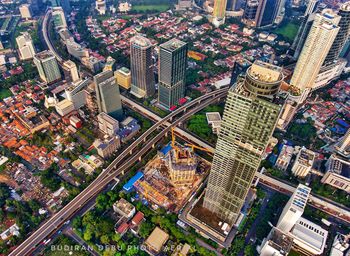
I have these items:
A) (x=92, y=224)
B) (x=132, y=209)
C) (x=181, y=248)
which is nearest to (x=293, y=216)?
(x=181, y=248)

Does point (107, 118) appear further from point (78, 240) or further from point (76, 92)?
point (78, 240)

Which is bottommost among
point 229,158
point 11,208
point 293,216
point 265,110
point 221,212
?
point 11,208

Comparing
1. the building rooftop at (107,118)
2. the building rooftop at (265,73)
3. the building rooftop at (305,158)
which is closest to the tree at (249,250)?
the building rooftop at (305,158)

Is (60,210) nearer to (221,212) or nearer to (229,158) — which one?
(221,212)

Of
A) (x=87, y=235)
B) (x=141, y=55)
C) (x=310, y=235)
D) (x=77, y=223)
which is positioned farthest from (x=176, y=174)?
(x=141, y=55)

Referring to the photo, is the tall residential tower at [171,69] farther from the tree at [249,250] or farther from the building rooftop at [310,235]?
the building rooftop at [310,235]

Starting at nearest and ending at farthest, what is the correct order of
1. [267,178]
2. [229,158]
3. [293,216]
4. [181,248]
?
[229,158]
[293,216]
[181,248]
[267,178]
